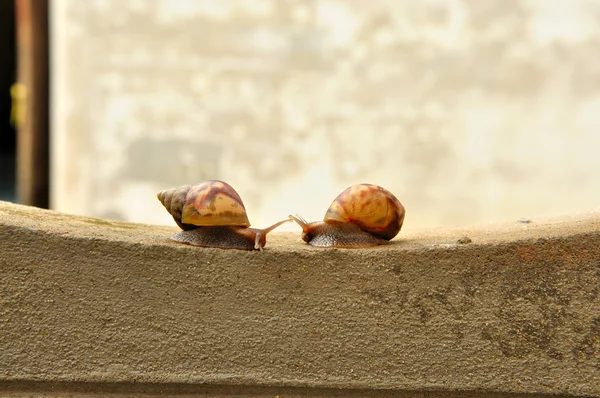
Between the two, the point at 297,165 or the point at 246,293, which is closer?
the point at 246,293

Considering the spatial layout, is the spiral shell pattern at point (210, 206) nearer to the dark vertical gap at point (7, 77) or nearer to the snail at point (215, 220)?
the snail at point (215, 220)

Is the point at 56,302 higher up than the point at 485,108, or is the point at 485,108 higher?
the point at 485,108

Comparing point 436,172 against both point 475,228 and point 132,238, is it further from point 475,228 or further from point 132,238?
point 132,238

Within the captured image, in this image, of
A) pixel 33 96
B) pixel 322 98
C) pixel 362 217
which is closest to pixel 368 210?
pixel 362 217

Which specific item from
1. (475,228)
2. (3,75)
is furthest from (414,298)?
(3,75)

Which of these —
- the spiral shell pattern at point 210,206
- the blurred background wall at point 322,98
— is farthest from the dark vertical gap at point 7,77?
the spiral shell pattern at point 210,206

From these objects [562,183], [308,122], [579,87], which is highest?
[579,87]
